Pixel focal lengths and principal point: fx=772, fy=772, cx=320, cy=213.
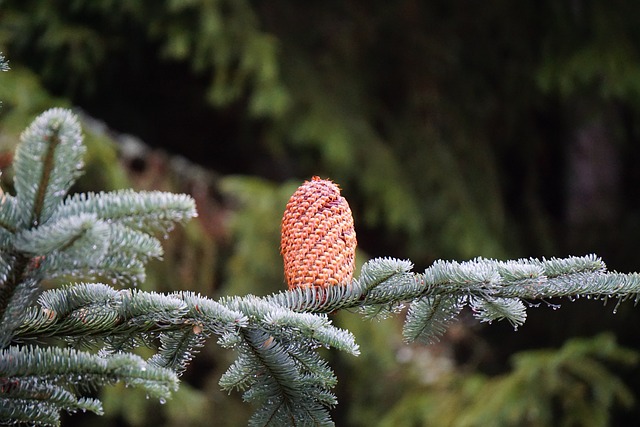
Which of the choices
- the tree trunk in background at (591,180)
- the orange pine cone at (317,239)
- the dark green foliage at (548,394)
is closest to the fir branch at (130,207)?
the orange pine cone at (317,239)

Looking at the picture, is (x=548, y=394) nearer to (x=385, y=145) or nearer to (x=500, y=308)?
(x=385, y=145)

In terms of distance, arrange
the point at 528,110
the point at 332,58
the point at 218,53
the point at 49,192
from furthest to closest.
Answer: the point at 528,110 → the point at 332,58 → the point at 218,53 → the point at 49,192

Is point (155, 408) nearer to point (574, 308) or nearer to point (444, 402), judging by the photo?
point (444, 402)

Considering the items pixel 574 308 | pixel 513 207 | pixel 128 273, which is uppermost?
pixel 513 207

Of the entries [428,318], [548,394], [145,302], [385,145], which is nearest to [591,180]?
[385,145]

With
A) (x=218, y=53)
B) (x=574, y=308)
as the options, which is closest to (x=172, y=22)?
(x=218, y=53)

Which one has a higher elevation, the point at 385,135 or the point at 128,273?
the point at 385,135

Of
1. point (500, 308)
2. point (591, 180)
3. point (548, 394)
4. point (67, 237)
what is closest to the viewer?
point (67, 237)
